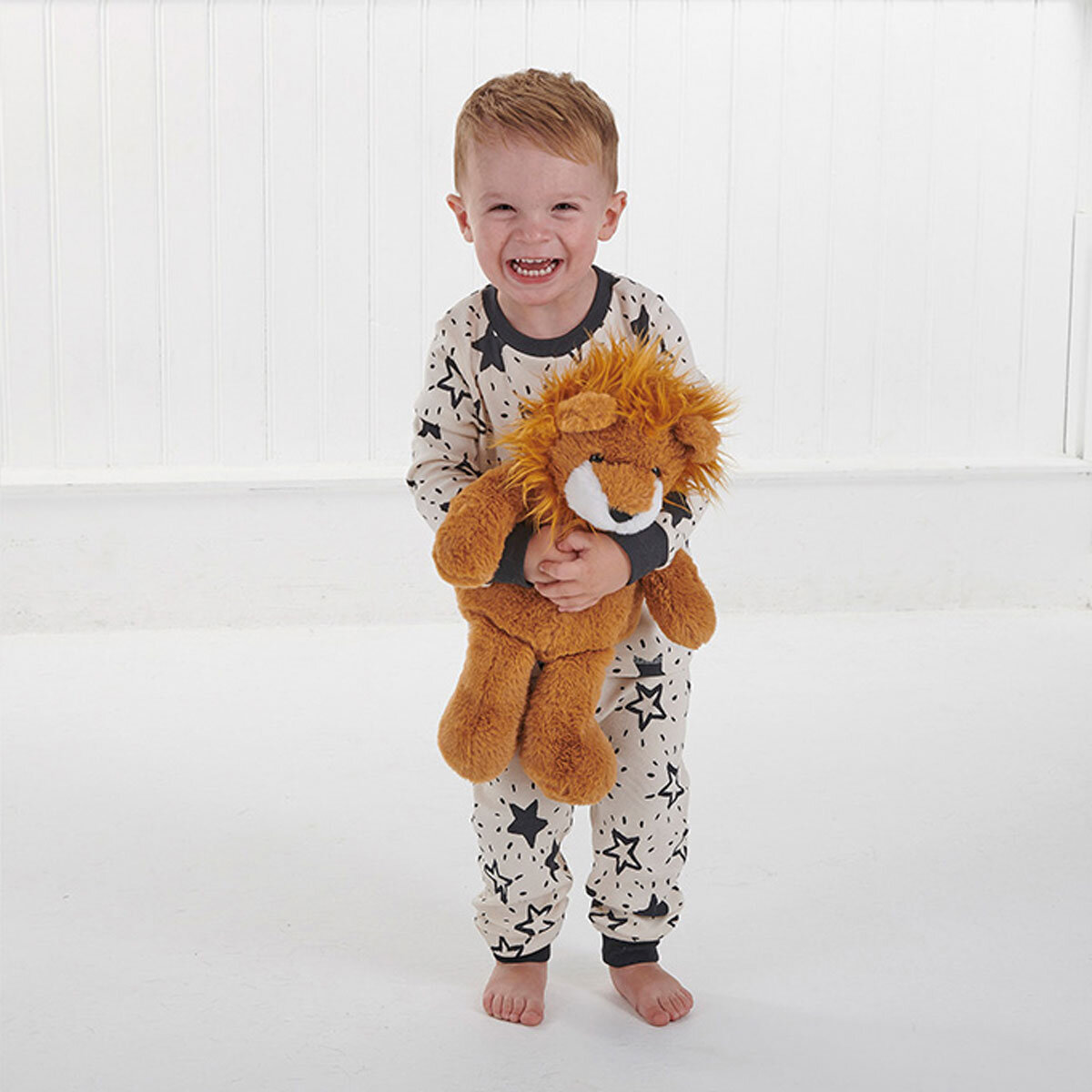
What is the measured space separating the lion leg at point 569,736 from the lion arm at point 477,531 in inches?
4.7

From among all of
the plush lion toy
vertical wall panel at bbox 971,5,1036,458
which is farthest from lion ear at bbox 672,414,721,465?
vertical wall panel at bbox 971,5,1036,458

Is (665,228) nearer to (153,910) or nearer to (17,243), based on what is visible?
(17,243)

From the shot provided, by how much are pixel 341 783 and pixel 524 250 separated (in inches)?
41.5

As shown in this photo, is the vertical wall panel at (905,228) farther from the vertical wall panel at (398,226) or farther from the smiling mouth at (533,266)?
the smiling mouth at (533,266)

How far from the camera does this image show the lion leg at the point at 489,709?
4.78 ft

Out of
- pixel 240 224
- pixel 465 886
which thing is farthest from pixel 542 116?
pixel 240 224

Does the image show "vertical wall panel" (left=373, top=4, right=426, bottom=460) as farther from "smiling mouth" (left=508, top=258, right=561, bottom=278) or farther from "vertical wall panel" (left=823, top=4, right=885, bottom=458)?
"smiling mouth" (left=508, top=258, right=561, bottom=278)

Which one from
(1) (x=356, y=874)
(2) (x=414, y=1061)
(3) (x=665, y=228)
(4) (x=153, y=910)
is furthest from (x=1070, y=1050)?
(3) (x=665, y=228)

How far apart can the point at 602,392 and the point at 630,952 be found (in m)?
0.58

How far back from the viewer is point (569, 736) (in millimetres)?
1455

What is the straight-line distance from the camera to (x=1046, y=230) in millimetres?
3391

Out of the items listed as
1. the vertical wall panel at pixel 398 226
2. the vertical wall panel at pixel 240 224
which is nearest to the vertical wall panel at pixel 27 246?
the vertical wall panel at pixel 240 224

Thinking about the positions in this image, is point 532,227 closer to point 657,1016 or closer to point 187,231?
point 657,1016

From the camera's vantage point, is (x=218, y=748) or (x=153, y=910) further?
(x=218, y=748)
